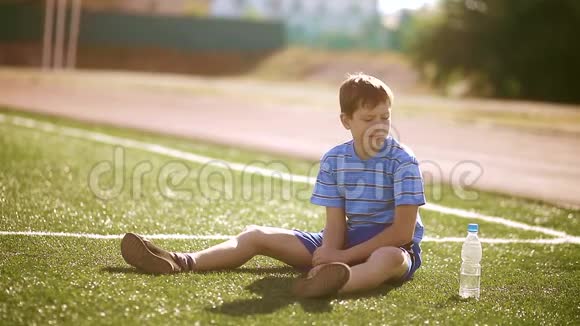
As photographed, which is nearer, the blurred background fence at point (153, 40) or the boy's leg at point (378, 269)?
the boy's leg at point (378, 269)

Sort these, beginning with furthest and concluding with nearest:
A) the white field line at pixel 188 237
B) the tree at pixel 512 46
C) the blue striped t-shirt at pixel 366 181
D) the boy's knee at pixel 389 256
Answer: the tree at pixel 512 46, the white field line at pixel 188 237, the blue striped t-shirt at pixel 366 181, the boy's knee at pixel 389 256

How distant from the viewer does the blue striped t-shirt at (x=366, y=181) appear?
4449 millimetres

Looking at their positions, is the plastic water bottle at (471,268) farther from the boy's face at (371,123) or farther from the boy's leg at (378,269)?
the boy's face at (371,123)

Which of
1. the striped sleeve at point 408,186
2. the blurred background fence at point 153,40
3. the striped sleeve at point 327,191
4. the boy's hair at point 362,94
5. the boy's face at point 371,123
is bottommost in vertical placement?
the blurred background fence at point 153,40

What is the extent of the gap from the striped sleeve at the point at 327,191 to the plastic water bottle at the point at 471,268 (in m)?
0.66

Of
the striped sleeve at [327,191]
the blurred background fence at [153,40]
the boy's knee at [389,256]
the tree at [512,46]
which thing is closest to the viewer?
the boy's knee at [389,256]

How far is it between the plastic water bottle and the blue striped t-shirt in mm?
258

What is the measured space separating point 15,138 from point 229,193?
3.73 metres

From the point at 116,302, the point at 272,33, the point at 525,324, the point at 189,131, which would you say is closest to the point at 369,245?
the point at 525,324

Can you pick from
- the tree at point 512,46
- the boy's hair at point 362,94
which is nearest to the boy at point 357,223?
the boy's hair at point 362,94

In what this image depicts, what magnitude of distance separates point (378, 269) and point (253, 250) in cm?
69

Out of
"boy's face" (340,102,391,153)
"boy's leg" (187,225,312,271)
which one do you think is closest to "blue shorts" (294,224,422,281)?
"boy's leg" (187,225,312,271)

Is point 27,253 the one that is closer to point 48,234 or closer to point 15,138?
point 48,234

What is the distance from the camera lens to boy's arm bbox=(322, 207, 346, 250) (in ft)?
14.8
